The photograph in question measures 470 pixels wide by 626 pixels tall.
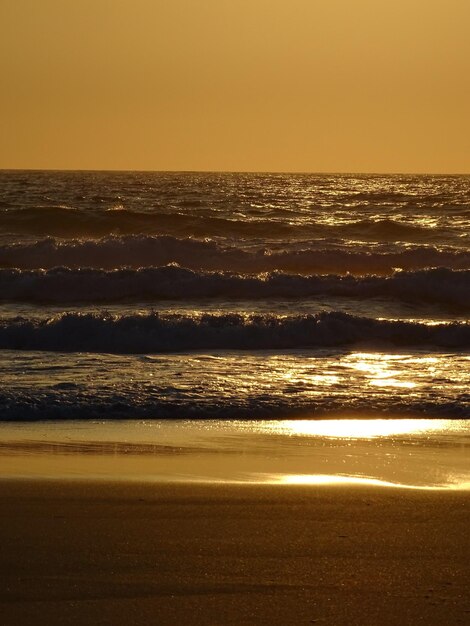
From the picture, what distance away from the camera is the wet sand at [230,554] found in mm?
3586

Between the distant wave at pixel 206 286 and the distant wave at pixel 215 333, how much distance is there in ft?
→ 17.1

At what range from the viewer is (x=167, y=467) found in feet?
19.2

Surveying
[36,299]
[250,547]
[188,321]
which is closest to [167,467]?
[250,547]

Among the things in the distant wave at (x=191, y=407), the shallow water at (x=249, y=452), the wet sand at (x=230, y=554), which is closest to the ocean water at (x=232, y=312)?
the distant wave at (x=191, y=407)

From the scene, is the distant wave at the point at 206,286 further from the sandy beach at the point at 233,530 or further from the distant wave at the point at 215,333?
the sandy beach at the point at 233,530

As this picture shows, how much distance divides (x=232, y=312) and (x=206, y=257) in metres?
8.70

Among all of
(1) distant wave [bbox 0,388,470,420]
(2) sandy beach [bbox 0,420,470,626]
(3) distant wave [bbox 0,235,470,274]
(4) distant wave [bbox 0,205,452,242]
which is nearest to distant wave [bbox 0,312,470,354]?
(1) distant wave [bbox 0,388,470,420]

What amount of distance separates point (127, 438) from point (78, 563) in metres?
2.85

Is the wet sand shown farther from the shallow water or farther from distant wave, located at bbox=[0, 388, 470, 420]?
distant wave, located at bbox=[0, 388, 470, 420]

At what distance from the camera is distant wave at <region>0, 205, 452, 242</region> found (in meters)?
29.0

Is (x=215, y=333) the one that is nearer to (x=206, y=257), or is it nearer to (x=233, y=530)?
(x=233, y=530)

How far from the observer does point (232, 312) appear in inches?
591

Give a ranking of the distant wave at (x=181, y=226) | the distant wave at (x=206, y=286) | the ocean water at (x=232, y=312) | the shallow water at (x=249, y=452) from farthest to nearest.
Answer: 1. the distant wave at (x=181, y=226)
2. the distant wave at (x=206, y=286)
3. the ocean water at (x=232, y=312)
4. the shallow water at (x=249, y=452)

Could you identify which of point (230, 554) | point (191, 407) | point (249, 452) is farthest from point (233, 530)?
point (191, 407)
